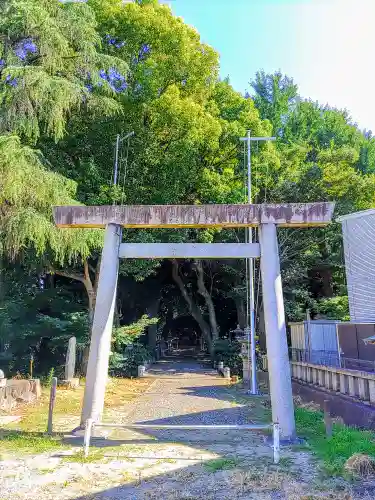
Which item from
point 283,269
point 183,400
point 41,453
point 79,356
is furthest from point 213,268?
point 41,453

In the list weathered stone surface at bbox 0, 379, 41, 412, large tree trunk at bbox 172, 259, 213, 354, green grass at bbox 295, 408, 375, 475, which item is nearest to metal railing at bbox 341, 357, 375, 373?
green grass at bbox 295, 408, 375, 475

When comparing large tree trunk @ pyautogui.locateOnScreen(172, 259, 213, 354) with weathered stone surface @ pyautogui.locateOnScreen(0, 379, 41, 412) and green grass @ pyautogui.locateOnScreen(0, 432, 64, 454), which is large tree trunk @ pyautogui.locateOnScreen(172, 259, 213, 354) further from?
green grass @ pyautogui.locateOnScreen(0, 432, 64, 454)

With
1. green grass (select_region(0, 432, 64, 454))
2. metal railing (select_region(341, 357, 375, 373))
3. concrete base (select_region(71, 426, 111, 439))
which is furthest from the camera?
metal railing (select_region(341, 357, 375, 373))

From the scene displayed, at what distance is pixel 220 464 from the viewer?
210 inches

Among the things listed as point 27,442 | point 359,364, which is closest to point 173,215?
point 27,442

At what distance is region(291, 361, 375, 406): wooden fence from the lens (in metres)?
8.28

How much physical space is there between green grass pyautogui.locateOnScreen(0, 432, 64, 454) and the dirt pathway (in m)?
0.34

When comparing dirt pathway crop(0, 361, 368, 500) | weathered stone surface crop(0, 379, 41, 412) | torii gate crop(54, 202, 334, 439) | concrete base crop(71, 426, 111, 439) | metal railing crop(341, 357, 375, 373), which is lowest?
dirt pathway crop(0, 361, 368, 500)

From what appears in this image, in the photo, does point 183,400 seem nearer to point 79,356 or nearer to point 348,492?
point 79,356

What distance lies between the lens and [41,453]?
19.1 feet

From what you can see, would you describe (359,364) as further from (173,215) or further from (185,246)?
(173,215)

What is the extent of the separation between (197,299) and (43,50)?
69.0 ft

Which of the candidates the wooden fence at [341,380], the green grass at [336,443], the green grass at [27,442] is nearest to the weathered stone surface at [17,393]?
the green grass at [27,442]

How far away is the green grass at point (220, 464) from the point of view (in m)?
5.21
